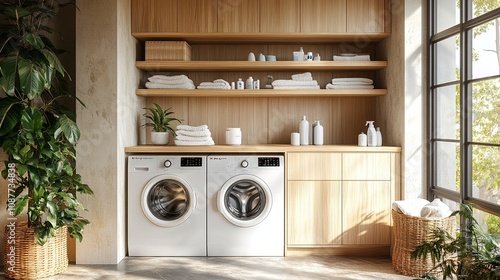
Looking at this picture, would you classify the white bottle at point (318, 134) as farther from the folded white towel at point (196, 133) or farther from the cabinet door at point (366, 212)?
the folded white towel at point (196, 133)

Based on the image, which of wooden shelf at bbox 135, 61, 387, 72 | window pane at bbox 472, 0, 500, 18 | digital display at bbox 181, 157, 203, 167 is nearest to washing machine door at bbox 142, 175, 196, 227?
digital display at bbox 181, 157, 203, 167

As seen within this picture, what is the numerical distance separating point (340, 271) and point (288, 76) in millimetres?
1972

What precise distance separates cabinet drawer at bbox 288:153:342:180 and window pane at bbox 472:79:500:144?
1.12 meters

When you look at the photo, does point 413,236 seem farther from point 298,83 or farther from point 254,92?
point 254,92

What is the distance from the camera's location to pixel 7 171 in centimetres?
320

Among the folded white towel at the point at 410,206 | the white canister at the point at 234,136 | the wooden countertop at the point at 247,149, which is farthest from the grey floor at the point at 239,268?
the white canister at the point at 234,136

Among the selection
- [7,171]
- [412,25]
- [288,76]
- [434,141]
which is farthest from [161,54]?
[434,141]

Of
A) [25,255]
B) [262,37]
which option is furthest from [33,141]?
[262,37]

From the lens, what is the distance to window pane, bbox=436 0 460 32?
11.5 feet

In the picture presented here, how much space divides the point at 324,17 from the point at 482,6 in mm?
1375

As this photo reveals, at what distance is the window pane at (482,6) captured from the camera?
3.03m

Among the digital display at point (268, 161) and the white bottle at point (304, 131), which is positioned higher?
the white bottle at point (304, 131)

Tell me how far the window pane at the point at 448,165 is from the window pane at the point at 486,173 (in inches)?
8.4

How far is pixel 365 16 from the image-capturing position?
4.20m
